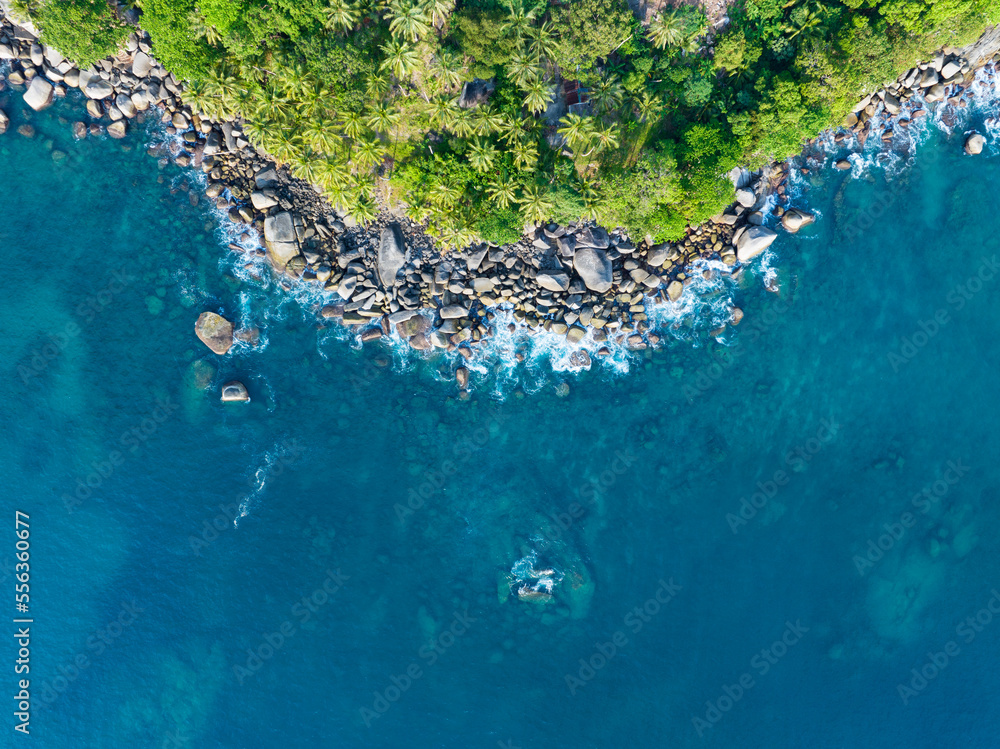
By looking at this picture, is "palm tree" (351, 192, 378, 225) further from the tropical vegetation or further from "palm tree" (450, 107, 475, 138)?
"palm tree" (450, 107, 475, 138)

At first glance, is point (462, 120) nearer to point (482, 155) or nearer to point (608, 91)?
point (482, 155)

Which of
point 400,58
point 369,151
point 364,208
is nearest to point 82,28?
point 369,151

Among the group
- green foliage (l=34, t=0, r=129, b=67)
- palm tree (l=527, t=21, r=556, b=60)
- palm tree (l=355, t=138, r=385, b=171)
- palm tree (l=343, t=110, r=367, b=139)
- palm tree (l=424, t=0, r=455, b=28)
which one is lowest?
palm tree (l=527, t=21, r=556, b=60)

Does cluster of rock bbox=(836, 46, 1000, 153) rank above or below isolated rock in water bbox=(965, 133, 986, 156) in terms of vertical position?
above

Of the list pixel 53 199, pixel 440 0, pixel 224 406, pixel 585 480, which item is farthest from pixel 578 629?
pixel 53 199

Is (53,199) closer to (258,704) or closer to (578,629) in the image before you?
(258,704)

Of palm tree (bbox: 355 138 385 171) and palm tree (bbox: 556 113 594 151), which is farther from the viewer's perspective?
palm tree (bbox: 355 138 385 171)

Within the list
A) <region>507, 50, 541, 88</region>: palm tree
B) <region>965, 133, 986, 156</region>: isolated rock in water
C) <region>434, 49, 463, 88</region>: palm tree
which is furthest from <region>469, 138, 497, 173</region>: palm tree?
<region>965, 133, 986, 156</region>: isolated rock in water
